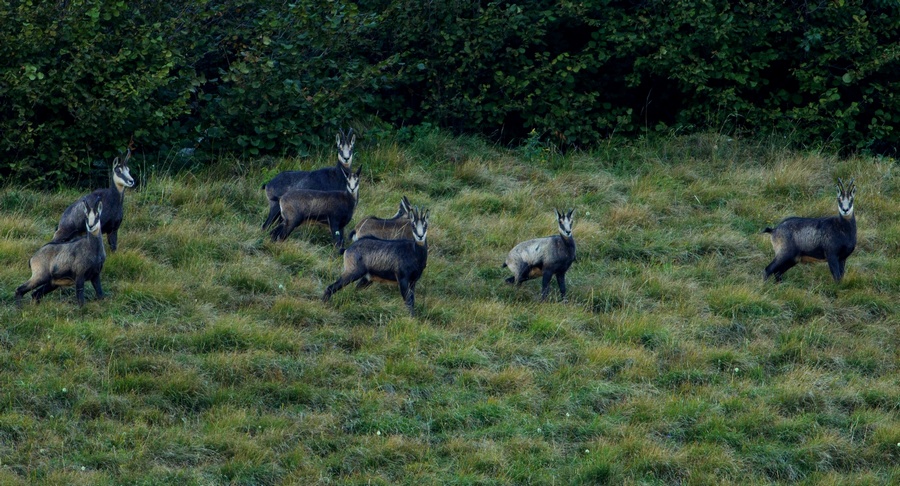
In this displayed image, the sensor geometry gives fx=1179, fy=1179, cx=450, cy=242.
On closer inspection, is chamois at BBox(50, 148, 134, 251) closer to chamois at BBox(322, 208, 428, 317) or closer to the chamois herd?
the chamois herd

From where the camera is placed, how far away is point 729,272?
491 inches

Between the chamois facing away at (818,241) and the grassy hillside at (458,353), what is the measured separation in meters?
0.24

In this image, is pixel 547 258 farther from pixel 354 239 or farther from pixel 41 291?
pixel 41 291

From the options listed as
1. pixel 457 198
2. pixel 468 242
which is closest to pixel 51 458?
pixel 468 242

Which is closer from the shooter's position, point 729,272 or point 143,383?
point 143,383

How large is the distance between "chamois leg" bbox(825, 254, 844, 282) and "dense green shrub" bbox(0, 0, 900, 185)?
4703 millimetres

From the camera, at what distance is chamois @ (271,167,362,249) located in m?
12.4

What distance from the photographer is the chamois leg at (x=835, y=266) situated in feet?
39.1

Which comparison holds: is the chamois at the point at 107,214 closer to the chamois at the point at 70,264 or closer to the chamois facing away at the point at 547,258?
the chamois at the point at 70,264

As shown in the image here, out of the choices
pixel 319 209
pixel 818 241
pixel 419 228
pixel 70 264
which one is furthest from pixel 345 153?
pixel 818 241

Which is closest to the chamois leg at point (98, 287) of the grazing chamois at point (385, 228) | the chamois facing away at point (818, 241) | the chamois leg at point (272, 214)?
the chamois leg at point (272, 214)

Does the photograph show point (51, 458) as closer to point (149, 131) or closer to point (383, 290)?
point (383, 290)

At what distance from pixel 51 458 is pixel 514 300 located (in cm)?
475

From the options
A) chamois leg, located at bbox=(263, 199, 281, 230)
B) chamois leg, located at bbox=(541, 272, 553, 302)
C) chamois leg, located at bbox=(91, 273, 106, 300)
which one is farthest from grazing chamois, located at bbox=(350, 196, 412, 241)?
chamois leg, located at bbox=(91, 273, 106, 300)
